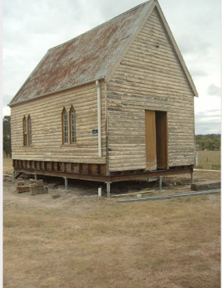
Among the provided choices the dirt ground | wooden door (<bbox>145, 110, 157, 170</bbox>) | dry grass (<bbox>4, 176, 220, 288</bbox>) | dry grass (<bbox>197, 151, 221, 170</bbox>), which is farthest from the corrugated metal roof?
dry grass (<bbox>197, 151, 221, 170</bbox>)

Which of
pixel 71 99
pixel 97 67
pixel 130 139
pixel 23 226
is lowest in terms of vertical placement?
pixel 23 226

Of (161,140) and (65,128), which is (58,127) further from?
(161,140)

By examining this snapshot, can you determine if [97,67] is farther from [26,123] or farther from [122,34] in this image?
[26,123]

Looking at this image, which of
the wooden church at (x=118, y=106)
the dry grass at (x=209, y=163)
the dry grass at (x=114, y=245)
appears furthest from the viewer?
the dry grass at (x=209, y=163)

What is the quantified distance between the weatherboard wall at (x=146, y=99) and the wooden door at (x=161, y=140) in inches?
9.7

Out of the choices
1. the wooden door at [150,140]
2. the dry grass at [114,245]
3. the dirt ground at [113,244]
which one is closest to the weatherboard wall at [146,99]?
the wooden door at [150,140]

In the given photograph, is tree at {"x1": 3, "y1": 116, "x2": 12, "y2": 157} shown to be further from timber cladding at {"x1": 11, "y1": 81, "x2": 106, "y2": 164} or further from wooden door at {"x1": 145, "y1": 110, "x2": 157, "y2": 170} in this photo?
wooden door at {"x1": 145, "y1": 110, "x2": 157, "y2": 170}

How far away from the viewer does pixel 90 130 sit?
52.3 ft

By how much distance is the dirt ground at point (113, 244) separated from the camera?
236 inches

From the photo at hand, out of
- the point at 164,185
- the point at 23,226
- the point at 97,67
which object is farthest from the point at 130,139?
the point at 23,226

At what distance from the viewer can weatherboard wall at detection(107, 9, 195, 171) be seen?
15.3 meters

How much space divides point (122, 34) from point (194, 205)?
362 inches

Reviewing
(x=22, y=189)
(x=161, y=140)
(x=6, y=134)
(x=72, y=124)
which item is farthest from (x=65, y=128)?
(x=6, y=134)

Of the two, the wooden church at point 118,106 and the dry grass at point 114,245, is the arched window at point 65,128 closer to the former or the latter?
the wooden church at point 118,106
